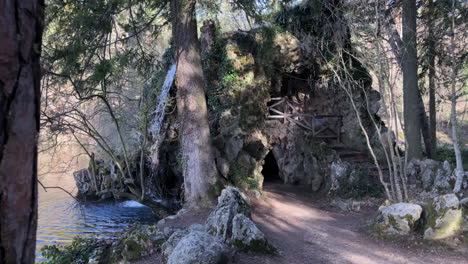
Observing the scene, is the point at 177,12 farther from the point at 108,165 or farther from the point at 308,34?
the point at 108,165

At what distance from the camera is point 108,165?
1712cm

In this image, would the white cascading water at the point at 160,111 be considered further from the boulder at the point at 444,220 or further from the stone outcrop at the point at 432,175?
the stone outcrop at the point at 432,175

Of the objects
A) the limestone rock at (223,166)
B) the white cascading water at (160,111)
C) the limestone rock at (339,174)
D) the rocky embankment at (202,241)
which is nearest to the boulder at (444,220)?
the rocky embankment at (202,241)

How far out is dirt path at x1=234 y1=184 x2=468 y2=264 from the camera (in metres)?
6.07

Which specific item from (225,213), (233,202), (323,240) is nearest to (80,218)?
(233,202)

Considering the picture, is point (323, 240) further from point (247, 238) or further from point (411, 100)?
point (411, 100)

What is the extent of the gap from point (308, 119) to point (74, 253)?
38.9ft

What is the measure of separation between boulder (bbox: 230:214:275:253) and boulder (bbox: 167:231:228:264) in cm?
77

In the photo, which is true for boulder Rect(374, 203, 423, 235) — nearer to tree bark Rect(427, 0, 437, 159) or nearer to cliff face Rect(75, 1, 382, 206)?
cliff face Rect(75, 1, 382, 206)

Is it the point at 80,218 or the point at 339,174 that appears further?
the point at 80,218

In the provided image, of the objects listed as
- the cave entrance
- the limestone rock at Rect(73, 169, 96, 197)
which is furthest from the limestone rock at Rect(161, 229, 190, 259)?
the limestone rock at Rect(73, 169, 96, 197)

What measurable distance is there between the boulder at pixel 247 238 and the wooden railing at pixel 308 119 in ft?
27.5

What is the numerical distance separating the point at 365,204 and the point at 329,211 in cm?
111

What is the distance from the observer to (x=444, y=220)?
21.6 ft
